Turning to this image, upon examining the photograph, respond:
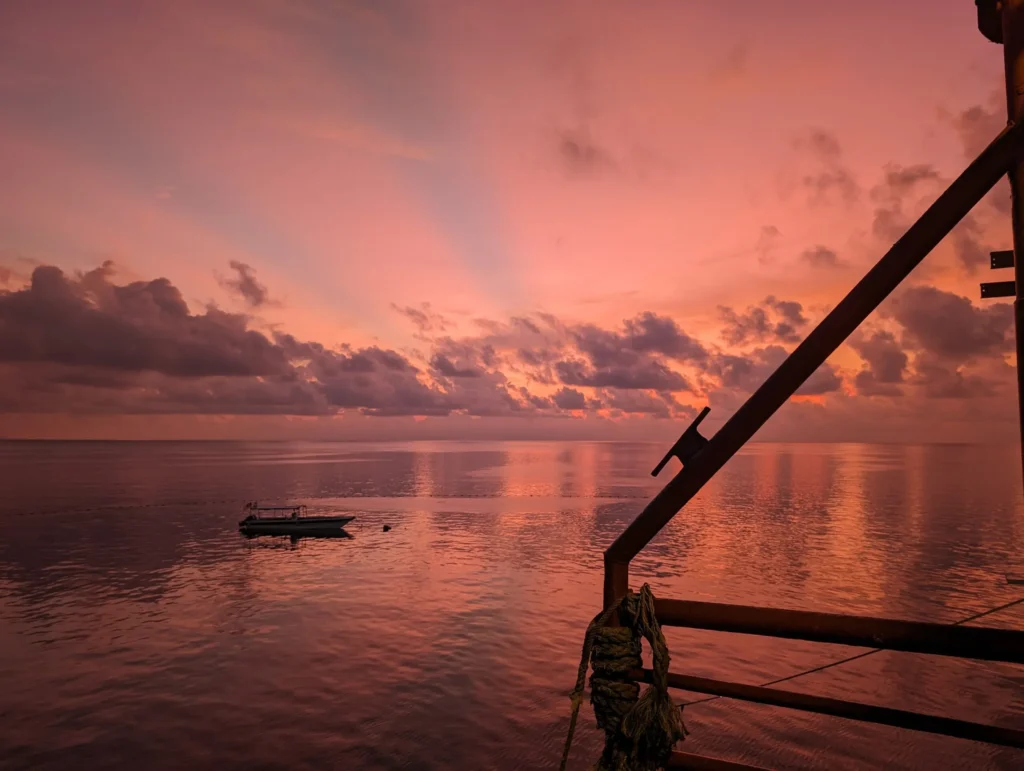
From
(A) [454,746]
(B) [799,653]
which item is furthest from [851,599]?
(A) [454,746]

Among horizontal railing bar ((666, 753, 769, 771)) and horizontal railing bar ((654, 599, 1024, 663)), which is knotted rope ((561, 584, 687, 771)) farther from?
horizontal railing bar ((654, 599, 1024, 663))

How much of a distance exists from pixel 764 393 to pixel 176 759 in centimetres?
2044

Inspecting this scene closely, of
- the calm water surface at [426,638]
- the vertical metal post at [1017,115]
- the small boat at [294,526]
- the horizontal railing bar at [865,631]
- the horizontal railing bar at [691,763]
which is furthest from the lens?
the small boat at [294,526]

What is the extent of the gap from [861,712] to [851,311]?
9.05 feet

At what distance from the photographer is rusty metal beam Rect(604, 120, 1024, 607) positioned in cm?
396

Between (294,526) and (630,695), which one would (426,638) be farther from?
(294,526)

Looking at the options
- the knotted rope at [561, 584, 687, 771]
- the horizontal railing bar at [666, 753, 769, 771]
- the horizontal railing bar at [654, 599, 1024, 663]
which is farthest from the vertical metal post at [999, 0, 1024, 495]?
Result: the horizontal railing bar at [666, 753, 769, 771]

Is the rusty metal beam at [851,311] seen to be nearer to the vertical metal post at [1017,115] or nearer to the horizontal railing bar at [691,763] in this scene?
the vertical metal post at [1017,115]

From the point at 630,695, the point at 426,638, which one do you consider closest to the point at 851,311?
the point at 630,695

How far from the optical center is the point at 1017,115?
4066 millimetres

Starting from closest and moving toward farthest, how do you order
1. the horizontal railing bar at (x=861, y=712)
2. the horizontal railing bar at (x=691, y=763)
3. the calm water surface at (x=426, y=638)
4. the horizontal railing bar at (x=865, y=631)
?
1. the horizontal railing bar at (x=865, y=631)
2. the horizontal railing bar at (x=861, y=712)
3. the horizontal railing bar at (x=691, y=763)
4. the calm water surface at (x=426, y=638)

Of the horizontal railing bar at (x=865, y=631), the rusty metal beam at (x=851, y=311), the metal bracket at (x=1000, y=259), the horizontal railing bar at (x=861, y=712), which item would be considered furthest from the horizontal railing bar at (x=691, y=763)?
the metal bracket at (x=1000, y=259)

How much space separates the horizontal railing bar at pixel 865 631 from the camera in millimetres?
3557

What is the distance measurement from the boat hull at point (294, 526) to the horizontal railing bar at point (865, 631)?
185 feet
